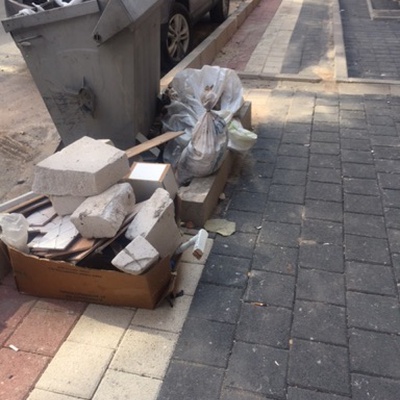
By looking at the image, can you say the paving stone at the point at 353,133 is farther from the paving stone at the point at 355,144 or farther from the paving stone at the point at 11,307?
the paving stone at the point at 11,307

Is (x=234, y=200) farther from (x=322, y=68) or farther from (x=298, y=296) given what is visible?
(x=322, y=68)

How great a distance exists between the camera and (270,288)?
2.67 metres

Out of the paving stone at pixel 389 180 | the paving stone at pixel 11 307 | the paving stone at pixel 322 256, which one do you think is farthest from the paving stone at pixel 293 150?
the paving stone at pixel 11 307

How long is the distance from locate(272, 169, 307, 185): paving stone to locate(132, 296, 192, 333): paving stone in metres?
1.60

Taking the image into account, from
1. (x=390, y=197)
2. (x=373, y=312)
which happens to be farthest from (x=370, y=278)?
(x=390, y=197)

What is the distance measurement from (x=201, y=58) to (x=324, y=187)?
346cm

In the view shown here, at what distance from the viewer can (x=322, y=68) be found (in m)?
6.41

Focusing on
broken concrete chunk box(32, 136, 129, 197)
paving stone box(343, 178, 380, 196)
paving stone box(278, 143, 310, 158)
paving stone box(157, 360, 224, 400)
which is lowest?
paving stone box(278, 143, 310, 158)

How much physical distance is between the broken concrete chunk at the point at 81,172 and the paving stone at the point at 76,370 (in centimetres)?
89

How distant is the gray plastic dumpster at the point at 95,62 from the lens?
3.13 metres

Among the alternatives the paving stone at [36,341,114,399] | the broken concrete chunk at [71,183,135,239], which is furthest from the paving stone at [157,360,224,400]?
the broken concrete chunk at [71,183,135,239]

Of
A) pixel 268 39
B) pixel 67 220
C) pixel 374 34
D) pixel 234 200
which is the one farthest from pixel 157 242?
pixel 374 34

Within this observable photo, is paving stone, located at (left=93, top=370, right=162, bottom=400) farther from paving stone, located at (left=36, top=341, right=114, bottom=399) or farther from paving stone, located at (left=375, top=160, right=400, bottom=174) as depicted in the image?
paving stone, located at (left=375, top=160, right=400, bottom=174)

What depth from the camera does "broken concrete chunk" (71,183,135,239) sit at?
2416 millimetres
